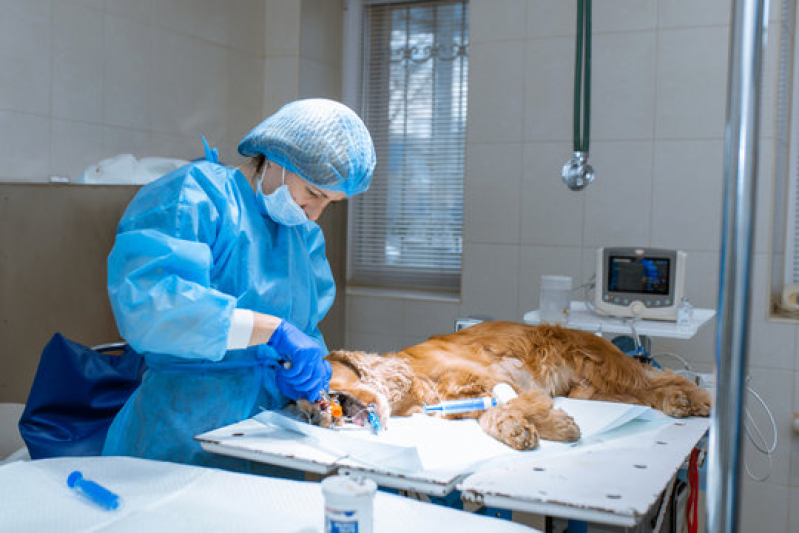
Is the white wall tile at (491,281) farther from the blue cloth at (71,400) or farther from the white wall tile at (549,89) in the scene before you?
the blue cloth at (71,400)

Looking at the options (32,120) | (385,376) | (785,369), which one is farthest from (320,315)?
(785,369)

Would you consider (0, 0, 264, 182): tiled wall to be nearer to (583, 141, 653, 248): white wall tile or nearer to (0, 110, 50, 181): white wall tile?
(0, 110, 50, 181): white wall tile

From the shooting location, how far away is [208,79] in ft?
13.0

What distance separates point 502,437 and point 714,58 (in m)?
2.51

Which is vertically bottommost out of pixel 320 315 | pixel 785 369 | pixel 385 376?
pixel 785 369

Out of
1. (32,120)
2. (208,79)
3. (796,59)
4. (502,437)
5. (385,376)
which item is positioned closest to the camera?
(502,437)

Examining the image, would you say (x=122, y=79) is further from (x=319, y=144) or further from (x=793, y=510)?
(x=793, y=510)

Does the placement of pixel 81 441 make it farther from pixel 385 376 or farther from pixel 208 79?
pixel 208 79

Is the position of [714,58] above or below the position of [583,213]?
above

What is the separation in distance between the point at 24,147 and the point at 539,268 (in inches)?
95.1

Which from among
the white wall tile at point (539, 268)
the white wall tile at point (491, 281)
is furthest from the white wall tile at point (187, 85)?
the white wall tile at point (539, 268)

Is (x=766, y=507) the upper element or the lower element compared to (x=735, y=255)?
lower

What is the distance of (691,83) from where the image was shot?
337 cm

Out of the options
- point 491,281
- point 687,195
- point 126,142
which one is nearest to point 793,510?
point 687,195
